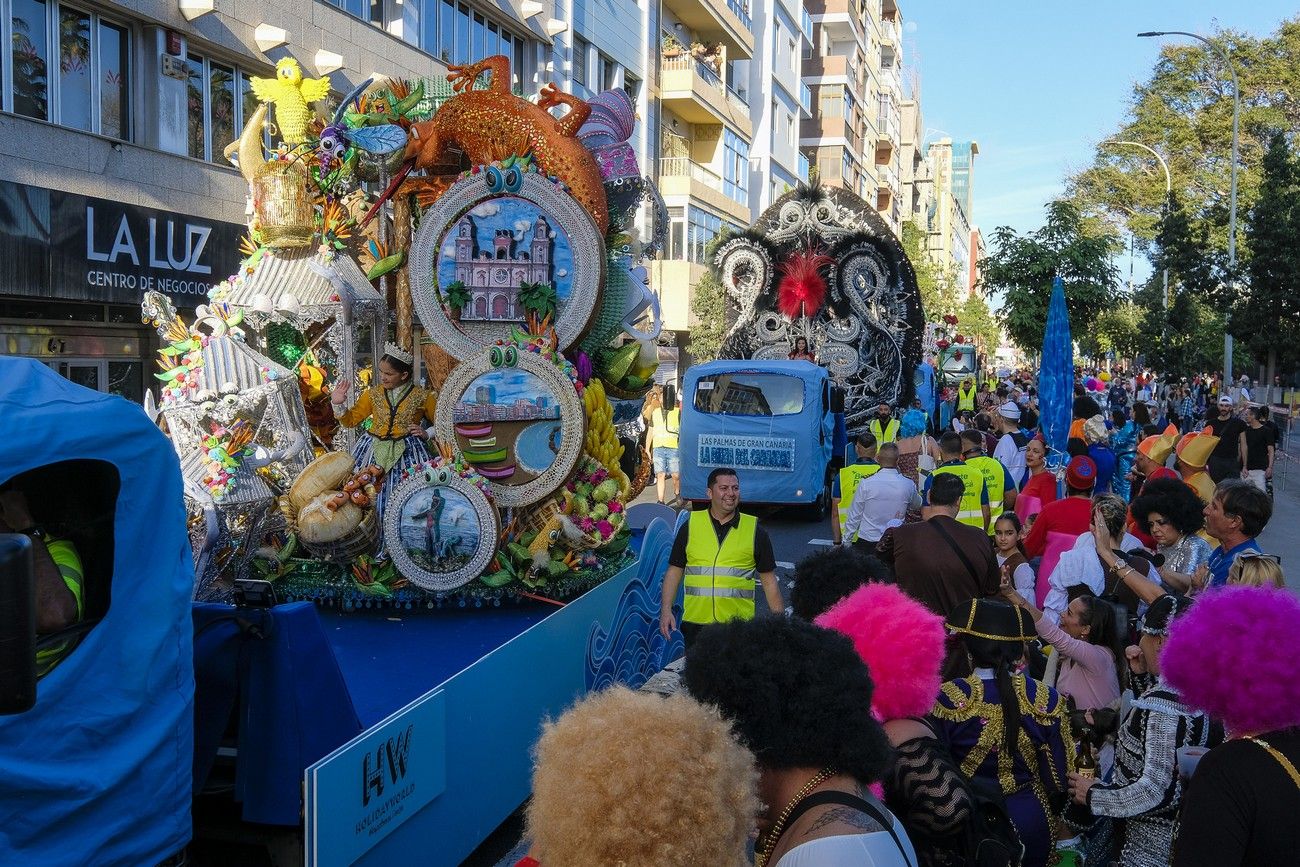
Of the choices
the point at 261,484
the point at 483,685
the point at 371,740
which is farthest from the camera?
the point at 261,484

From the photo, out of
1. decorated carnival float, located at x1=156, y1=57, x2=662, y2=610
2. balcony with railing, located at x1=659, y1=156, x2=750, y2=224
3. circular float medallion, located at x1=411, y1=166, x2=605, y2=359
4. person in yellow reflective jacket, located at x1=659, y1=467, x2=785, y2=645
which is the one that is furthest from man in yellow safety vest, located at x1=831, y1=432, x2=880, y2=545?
balcony with railing, located at x1=659, y1=156, x2=750, y2=224

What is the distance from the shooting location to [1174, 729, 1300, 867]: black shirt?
94.5 inches

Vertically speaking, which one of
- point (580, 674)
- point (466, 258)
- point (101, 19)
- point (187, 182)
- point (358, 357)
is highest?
point (101, 19)

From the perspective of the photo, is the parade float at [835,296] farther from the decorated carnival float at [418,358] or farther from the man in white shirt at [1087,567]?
the man in white shirt at [1087,567]

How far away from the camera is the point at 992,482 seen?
7.79 m

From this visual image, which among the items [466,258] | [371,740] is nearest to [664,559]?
[466,258]

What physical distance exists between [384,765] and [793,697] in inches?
80.2

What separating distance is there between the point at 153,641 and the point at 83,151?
12262mm

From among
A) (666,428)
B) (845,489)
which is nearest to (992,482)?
(845,489)

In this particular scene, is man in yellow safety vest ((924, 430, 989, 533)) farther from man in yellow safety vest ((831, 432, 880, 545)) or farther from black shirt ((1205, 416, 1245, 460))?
black shirt ((1205, 416, 1245, 460))

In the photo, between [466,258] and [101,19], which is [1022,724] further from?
[101,19]

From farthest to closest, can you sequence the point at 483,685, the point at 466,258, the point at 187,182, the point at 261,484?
the point at 187,182
the point at 466,258
the point at 261,484
the point at 483,685

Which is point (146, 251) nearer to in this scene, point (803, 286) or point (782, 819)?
point (803, 286)

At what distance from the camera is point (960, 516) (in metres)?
7.41
